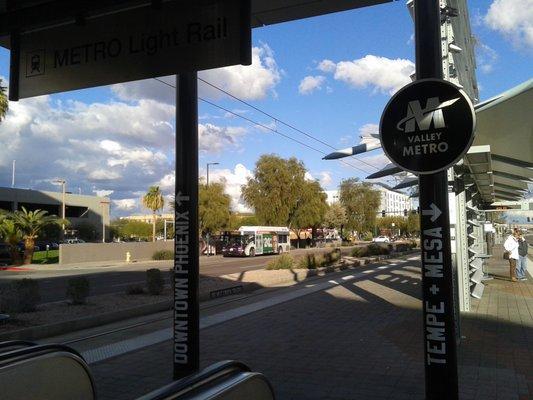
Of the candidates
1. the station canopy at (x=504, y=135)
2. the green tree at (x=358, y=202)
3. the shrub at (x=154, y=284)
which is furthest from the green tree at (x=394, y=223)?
the station canopy at (x=504, y=135)

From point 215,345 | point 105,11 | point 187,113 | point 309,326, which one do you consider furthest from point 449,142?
point 309,326

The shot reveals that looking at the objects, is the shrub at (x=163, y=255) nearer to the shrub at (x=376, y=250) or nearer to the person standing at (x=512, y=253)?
the shrub at (x=376, y=250)

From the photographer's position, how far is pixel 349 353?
24.7 ft

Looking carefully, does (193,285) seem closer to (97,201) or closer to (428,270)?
(428,270)

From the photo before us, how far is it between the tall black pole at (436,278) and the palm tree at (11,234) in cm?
3654

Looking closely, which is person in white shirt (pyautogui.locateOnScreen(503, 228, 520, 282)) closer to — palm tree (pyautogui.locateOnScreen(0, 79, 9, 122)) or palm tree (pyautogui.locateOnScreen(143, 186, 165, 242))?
palm tree (pyautogui.locateOnScreen(0, 79, 9, 122))

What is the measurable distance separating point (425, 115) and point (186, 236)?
2153 mm

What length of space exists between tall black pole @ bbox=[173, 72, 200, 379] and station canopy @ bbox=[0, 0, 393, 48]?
2.70 ft

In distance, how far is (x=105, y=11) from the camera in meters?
3.94

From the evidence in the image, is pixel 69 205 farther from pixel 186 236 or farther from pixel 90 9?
pixel 90 9

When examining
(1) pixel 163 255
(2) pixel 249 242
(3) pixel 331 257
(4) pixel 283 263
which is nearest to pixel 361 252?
(3) pixel 331 257

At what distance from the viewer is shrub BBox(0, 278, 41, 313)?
11.5m

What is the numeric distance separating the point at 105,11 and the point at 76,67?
0.49 meters

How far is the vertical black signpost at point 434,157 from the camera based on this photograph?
10.6 feet
